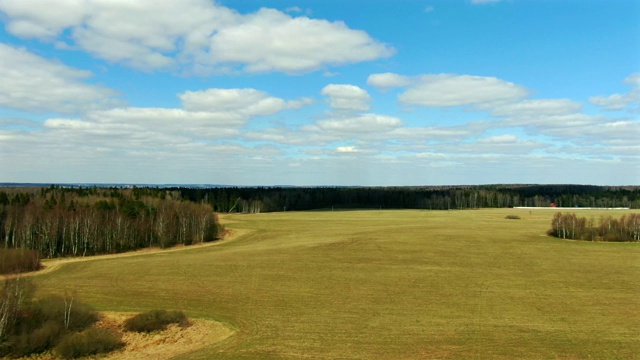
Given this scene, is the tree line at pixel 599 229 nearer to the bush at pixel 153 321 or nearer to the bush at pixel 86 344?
the bush at pixel 153 321


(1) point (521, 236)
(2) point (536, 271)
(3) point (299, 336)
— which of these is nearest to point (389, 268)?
(2) point (536, 271)

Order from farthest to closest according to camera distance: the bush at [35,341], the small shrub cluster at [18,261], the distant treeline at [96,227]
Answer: the distant treeline at [96,227], the small shrub cluster at [18,261], the bush at [35,341]

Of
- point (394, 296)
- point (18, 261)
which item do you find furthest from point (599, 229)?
point (18, 261)

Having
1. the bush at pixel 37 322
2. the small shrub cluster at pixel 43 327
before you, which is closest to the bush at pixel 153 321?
the small shrub cluster at pixel 43 327

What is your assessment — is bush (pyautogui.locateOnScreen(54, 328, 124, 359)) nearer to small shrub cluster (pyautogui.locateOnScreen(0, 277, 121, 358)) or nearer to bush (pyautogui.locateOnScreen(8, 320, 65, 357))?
small shrub cluster (pyautogui.locateOnScreen(0, 277, 121, 358))

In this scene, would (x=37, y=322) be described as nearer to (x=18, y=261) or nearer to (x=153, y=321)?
(x=153, y=321)
